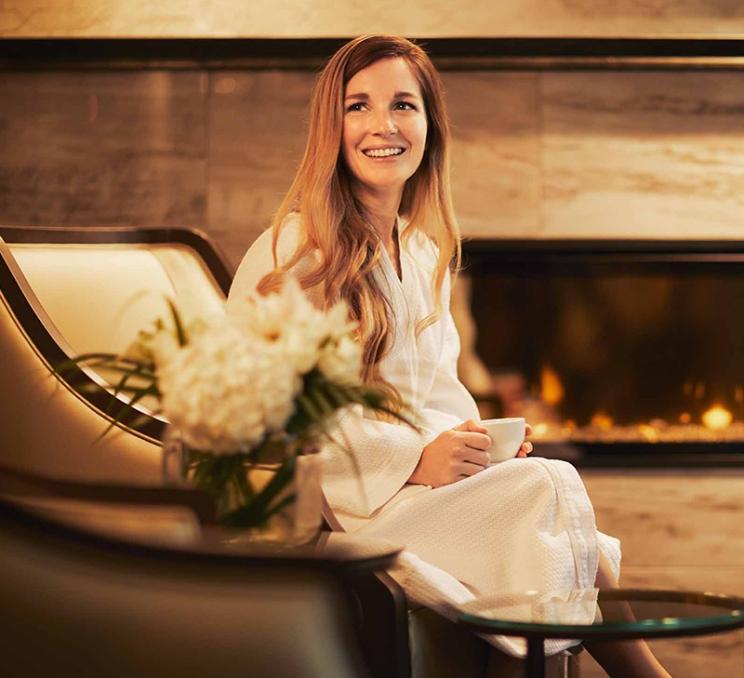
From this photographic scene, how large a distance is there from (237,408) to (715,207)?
2.48m

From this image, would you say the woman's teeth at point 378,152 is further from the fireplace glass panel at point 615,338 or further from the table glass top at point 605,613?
the fireplace glass panel at point 615,338

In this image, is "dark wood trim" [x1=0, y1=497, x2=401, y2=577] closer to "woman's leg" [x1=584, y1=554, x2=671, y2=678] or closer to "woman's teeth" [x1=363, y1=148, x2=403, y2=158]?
"woman's leg" [x1=584, y1=554, x2=671, y2=678]

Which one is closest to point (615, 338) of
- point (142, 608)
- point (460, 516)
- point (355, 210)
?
point (355, 210)

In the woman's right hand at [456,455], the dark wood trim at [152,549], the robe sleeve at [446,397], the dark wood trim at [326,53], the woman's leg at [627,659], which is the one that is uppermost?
the dark wood trim at [326,53]

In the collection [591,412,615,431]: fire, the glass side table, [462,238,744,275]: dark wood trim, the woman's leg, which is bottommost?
the woman's leg

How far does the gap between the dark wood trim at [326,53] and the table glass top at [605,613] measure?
2037 millimetres

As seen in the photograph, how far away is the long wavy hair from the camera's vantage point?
193 centimetres

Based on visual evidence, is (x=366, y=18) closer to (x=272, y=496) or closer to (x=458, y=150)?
(x=458, y=150)

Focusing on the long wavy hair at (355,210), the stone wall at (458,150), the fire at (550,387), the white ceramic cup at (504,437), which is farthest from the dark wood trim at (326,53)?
the white ceramic cup at (504,437)

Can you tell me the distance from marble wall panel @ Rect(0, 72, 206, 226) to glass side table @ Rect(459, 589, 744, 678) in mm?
2098

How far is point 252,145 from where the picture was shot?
132 inches

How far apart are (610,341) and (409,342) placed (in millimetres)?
1464

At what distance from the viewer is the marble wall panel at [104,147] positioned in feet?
11.0

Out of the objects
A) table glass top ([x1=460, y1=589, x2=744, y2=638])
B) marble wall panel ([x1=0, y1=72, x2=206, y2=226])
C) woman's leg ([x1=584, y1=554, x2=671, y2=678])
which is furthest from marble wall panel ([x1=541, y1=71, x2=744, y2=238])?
table glass top ([x1=460, y1=589, x2=744, y2=638])
